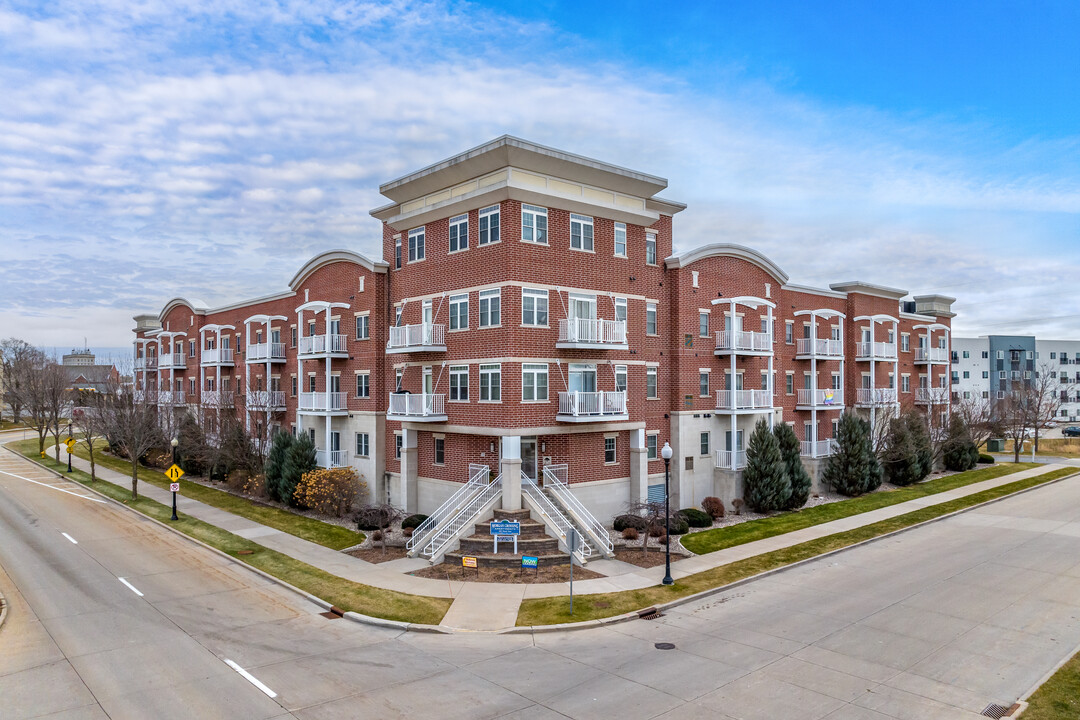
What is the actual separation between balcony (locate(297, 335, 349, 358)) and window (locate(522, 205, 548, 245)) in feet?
44.7

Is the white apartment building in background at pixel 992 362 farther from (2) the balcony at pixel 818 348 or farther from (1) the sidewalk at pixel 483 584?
(1) the sidewalk at pixel 483 584

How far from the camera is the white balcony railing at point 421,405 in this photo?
28.6 metres

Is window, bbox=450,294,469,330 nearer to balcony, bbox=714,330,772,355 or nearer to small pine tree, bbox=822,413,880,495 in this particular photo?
balcony, bbox=714,330,772,355

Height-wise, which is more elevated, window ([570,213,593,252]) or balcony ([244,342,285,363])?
window ([570,213,593,252])

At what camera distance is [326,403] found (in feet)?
115

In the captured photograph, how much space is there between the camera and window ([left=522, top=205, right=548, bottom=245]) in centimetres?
2697

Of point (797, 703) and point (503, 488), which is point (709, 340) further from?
point (797, 703)

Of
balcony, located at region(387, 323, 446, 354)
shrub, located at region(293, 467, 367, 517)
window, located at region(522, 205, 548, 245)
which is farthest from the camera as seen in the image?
shrub, located at region(293, 467, 367, 517)

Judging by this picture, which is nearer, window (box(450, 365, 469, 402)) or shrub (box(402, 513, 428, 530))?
shrub (box(402, 513, 428, 530))

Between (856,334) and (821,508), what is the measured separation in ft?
53.4

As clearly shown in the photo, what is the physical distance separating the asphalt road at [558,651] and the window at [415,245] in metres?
14.9

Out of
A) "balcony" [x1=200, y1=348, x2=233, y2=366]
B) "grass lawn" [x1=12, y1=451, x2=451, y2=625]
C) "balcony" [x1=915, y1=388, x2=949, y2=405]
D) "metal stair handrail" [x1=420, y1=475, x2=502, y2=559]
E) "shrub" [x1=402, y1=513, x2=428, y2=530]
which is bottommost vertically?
"grass lawn" [x1=12, y1=451, x2=451, y2=625]

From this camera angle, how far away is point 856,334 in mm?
45500

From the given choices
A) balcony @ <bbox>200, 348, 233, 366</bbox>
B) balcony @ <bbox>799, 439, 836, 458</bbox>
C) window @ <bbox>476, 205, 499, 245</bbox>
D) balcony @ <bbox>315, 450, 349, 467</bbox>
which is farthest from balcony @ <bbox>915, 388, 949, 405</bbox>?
balcony @ <bbox>200, 348, 233, 366</bbox>
